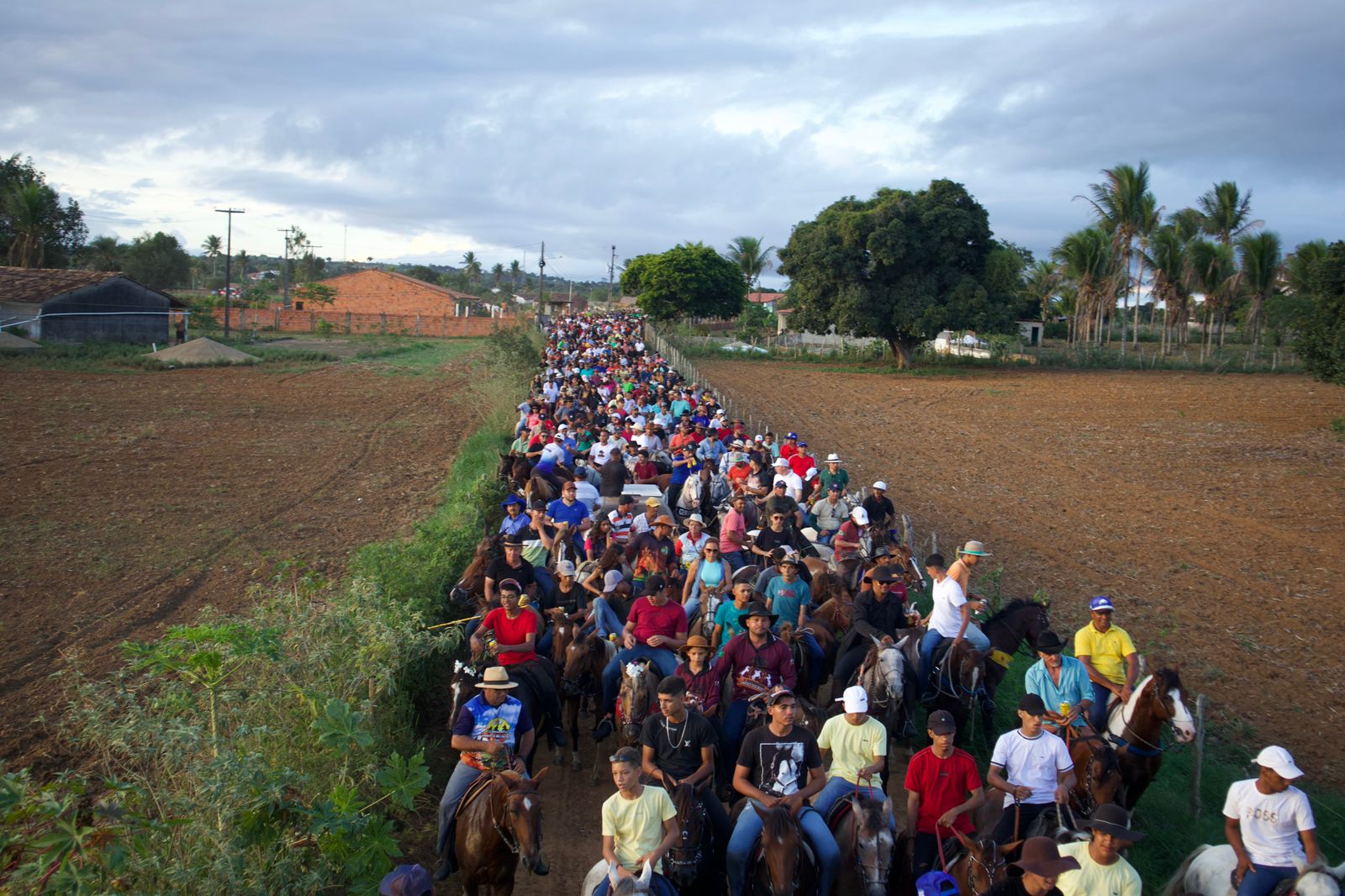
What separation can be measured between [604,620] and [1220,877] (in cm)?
495

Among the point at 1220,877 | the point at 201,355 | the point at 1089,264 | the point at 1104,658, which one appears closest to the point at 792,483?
the point at 1104,658

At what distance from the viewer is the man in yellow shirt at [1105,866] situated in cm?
444

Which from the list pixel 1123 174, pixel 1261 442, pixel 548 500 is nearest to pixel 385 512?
pixel 548 500

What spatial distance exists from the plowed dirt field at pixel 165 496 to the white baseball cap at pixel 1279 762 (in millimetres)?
8578

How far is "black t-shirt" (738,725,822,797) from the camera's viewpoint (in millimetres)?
5539

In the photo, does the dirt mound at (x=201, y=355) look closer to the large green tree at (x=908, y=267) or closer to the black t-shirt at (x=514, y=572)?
the large green tree at (x=908, y=267)

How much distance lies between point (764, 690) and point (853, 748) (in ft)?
3.22

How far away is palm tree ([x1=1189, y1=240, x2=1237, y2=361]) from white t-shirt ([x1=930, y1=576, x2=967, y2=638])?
47014mm

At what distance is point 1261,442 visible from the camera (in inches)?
1004

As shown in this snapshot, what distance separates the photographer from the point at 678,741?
233 inches

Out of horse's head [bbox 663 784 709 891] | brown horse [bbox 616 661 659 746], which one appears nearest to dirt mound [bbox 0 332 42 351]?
brown horse [bbox 616 661 659 746]

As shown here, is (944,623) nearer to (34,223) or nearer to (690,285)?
(690,285)

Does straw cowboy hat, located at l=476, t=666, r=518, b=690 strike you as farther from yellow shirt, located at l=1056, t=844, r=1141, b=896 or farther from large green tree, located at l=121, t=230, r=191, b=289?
large green tree, located at l=121, t=230, r=191, b=289

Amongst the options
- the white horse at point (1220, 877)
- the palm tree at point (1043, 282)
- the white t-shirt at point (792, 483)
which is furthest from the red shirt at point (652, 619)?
the palm tree at point (1043, 282)
